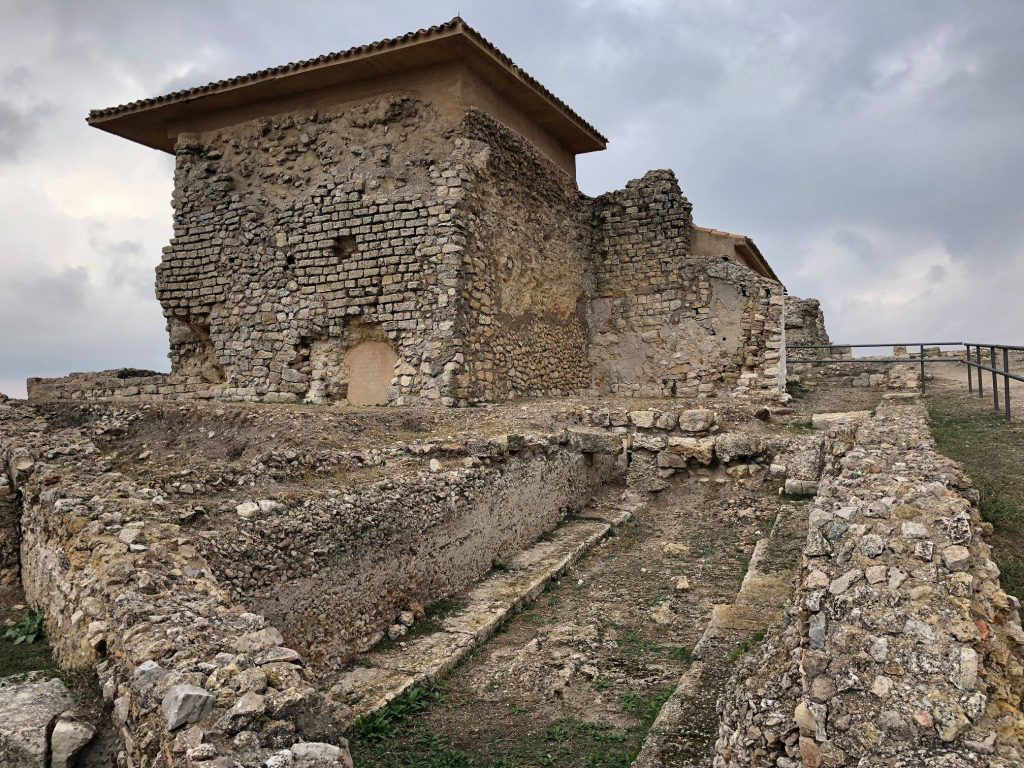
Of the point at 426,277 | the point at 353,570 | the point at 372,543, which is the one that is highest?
the point at 426,277

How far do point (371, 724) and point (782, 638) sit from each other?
226cm

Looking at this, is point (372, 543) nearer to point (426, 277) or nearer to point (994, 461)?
point (994, 461)

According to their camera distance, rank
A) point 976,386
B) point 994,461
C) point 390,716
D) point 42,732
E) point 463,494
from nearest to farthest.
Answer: point 42,732 → point 390,716 → point 463,494 → point 994,461 → point 976,386

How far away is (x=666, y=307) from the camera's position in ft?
45.6

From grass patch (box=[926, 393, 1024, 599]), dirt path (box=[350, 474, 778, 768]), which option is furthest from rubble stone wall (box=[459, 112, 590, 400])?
grass patch (box=[926, 393, 1024, 599])

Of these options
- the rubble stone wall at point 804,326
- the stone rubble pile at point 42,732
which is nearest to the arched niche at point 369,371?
the stone rubble pile at point 42,732

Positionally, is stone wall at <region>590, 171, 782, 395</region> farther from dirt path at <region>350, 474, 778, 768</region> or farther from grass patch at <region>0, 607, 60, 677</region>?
grass patch at <region>0, 607, 60, 677</region>

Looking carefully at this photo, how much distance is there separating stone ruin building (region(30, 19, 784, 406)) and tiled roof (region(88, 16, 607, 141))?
1.6 inches

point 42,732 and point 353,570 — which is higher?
point 353,570

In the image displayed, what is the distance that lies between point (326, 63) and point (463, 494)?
25.4 ft

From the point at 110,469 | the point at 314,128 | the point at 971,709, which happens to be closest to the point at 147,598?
the point at 110,469

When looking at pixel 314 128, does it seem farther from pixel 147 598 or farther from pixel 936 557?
pixel 936 557

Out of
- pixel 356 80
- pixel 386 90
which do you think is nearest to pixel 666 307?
pixel 386 90

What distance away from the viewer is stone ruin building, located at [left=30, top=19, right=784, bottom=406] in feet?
35.8
